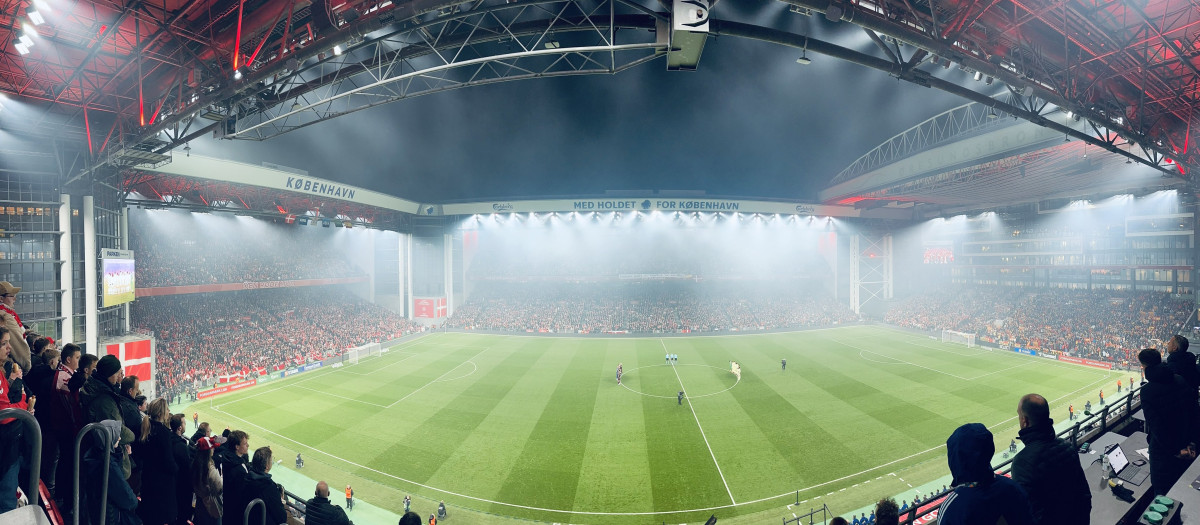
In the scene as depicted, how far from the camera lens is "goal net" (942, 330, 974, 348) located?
34000mm

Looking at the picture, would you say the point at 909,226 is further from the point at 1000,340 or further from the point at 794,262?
the point at 1000,340

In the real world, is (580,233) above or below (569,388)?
above

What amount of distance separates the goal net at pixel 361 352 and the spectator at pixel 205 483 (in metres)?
30.7

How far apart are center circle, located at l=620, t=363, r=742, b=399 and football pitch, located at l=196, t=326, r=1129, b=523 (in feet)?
0.58

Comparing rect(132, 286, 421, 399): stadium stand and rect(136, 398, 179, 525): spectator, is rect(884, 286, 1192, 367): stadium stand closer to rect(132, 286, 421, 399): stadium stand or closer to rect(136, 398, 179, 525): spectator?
rect(136, 398, 179, 525): spectator

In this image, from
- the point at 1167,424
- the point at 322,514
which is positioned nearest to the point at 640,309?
the point at 1167,424

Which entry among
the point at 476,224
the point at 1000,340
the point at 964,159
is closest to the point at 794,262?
Result: the point at 1000,340

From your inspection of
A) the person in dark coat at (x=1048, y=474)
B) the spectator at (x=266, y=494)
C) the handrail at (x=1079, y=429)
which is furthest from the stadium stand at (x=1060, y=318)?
the spectator at (x=266, y=494)

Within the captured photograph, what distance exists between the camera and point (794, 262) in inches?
2079

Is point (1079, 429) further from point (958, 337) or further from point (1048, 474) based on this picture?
point (958, 337)

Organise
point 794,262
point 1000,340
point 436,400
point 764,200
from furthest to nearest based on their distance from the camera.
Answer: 1. point 794,262
2. point 764,200
3. point 1000,340
4. point 436,400

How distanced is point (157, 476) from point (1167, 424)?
9.30 metres

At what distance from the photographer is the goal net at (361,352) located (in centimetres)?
3127

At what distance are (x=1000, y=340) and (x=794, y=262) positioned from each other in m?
21.5
